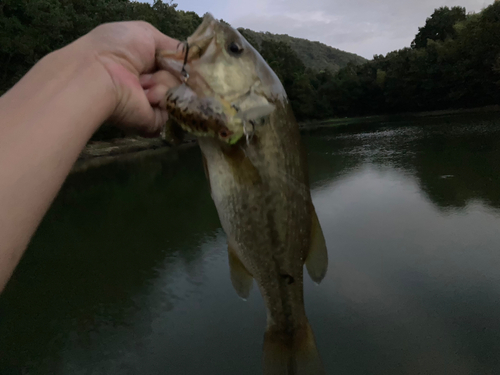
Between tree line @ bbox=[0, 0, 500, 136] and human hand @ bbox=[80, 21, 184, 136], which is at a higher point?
tree line @ bbox=[0, 0, 500, 136]

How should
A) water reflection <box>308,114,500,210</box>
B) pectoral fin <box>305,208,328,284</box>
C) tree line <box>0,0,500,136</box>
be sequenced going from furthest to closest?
tree line <box>0,0,500,136</box> → water reflection <box>308,114,500,210</box> → pectoral fin <box>305,208,328,284</box>

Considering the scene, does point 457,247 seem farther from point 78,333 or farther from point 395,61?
point 395,61

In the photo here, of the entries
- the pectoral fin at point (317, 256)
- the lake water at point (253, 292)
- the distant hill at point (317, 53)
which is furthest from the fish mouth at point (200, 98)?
the distant hill at point (317, 53)

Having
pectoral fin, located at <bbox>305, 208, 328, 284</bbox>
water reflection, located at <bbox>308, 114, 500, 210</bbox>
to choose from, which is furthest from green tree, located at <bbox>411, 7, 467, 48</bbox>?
pectoral fin, located at <bbox>305, 208, 328, 284</bbox>

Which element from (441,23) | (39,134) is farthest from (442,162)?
(441,23)

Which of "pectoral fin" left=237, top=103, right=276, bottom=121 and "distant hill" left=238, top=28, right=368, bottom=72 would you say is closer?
"pectoral fin" left=237, top=103, right=276, bottom=121

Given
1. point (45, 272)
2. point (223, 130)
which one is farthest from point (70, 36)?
point (223, 130)

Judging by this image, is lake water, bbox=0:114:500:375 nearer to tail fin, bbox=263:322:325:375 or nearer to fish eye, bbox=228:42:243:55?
tail fin, bbox=263:322:325:375

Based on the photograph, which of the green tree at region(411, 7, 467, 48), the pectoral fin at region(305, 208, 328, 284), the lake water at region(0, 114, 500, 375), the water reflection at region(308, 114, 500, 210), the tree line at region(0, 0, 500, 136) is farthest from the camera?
the green tree at region(411, 7, 467, 48)

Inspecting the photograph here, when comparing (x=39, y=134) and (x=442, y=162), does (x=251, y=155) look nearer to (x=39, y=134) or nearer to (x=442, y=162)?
(x=39, y=134)
